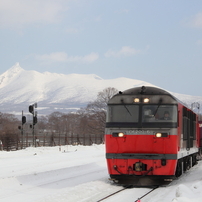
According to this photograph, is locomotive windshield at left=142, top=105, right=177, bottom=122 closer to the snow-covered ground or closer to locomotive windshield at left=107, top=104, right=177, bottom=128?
locomotive windshield at left=107, top=104, right=177, bottom=128

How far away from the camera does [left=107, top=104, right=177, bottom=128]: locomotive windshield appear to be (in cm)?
1405

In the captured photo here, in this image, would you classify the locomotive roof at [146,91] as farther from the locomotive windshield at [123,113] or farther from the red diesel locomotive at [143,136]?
the locomotive windshield at [123,113]

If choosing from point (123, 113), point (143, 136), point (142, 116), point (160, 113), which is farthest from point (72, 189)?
point (160, 113)

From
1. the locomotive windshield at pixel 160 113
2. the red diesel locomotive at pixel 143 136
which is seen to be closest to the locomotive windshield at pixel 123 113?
the red diesel locomotive at pixel 143 136

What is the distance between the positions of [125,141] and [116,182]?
1839mm

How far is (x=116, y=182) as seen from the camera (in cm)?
1514

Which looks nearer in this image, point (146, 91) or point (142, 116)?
point (142, 116)

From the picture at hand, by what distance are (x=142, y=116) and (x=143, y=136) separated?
2.28ft

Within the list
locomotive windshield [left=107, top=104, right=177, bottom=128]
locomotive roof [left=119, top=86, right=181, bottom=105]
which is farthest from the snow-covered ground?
locomotive roof [left=119, top=86, right=181, bottom=105]

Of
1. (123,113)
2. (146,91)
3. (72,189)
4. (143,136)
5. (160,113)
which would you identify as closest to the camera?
(72,189)

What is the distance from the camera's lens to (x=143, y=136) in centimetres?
1401

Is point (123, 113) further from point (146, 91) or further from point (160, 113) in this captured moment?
point (160, 113)

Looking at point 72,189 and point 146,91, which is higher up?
point 146,91

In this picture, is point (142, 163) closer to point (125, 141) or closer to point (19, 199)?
point (125, 141)
